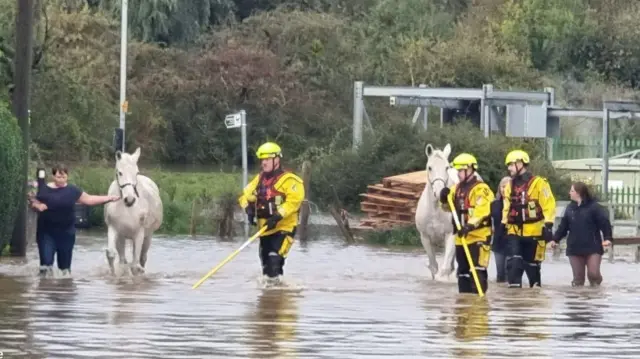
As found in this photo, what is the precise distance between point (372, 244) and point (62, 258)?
11.9m

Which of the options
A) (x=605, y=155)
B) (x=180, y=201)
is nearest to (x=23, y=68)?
(x=180, y=201)

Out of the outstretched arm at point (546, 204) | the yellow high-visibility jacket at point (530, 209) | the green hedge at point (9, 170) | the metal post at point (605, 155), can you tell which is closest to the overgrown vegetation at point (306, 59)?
the metal post at point (605, 155)

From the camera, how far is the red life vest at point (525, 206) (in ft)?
64.3

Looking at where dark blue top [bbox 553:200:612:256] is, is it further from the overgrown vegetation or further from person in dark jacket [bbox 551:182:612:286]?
the overgrown vegetation

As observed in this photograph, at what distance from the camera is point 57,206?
66.0 feet

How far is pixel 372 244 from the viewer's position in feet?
104

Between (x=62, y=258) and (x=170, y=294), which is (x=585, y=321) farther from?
(x=62, y=258)

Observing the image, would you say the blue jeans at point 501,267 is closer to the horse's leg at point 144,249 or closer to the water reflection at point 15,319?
the horse's leg at point 144,249

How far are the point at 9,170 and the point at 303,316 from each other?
282 inches

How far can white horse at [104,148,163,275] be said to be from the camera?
20.6 meters

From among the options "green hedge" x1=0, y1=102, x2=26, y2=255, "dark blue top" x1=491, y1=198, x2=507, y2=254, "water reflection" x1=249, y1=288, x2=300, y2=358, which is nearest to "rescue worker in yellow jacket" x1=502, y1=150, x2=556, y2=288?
"dark blue top" x1=491, y1=198, x2=507, y2=254

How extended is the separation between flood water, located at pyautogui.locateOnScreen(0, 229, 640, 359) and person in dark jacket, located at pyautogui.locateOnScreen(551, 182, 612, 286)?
1.15ft

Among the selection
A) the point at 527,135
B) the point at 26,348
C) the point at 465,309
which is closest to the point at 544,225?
the point at 465,309

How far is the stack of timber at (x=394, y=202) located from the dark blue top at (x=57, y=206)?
39.5 feet
